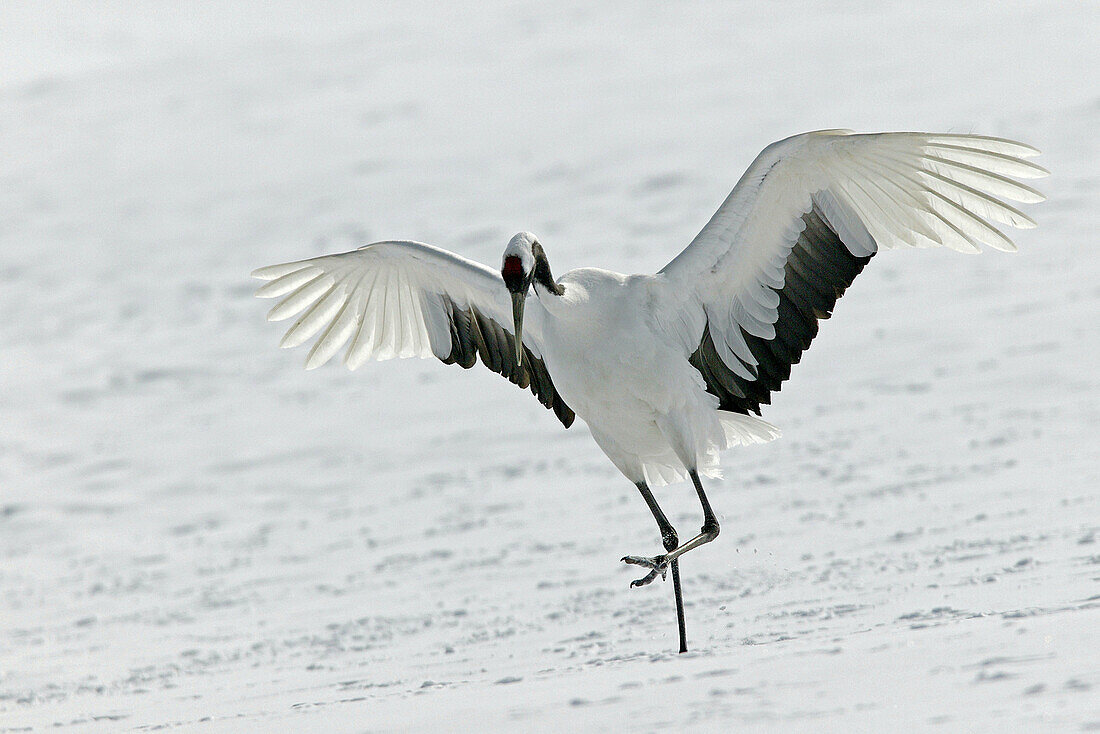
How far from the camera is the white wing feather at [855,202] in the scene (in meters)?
4.92

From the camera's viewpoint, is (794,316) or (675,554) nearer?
(675,554)

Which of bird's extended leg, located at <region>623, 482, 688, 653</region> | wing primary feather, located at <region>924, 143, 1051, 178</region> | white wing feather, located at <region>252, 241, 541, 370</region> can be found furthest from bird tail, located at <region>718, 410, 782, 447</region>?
wing primary feather, located at <region>924, 143, 1051, 178</region>

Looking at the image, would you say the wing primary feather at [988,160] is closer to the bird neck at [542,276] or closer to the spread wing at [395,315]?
the bird neck at [542,276]

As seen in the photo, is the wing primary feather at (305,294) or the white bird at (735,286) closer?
the white bird at (735,286)

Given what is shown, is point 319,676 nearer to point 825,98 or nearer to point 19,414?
point 19,414

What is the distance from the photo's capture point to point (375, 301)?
6582 millimetres

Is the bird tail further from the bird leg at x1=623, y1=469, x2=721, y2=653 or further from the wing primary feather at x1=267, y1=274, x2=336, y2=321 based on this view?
the wing primary feather at x1=267, y1=274, x2=336, y2=321

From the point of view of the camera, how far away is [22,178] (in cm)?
1948

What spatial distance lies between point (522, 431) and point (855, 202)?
566 centimetres

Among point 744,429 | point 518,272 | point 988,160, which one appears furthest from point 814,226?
point 518,272

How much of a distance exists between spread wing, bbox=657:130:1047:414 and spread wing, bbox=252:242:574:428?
3.53 ft

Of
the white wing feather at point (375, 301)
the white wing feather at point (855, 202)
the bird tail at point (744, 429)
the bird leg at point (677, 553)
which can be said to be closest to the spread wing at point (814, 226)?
the white wing feather at point (855, 202)

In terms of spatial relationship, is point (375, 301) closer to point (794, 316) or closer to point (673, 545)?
point (673, 545)

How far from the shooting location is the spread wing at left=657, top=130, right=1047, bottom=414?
4938 mm
